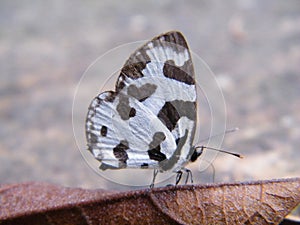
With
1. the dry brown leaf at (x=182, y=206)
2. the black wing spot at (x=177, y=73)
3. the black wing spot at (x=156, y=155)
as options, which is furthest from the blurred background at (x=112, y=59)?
the dry brown leaf at (x=182, y=206)

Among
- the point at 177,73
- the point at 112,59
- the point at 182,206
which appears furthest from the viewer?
the point at 112,59

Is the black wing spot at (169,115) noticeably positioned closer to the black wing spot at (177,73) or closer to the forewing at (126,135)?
the forewing at (126,135)

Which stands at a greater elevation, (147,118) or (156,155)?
(147,118)

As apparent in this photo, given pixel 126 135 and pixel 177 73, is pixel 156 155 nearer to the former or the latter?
pixel 126 135

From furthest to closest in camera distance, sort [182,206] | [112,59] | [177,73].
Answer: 1. [112,59]
2. [177,73]
3. [182,206]

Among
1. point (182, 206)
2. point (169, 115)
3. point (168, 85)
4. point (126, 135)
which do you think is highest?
point (168, 85)

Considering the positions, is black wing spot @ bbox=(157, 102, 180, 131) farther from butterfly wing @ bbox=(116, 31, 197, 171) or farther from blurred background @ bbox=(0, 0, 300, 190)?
blurred background @ bbox=(0, 0, 300, 190)

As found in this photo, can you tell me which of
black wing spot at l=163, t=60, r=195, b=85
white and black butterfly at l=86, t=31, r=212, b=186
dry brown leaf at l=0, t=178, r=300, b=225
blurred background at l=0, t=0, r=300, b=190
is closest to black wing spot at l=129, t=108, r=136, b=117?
white and black butterfly at l=86, t=31, r=212, b=186

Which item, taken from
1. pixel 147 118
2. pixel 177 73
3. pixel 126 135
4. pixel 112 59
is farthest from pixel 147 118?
pixel 112 59
